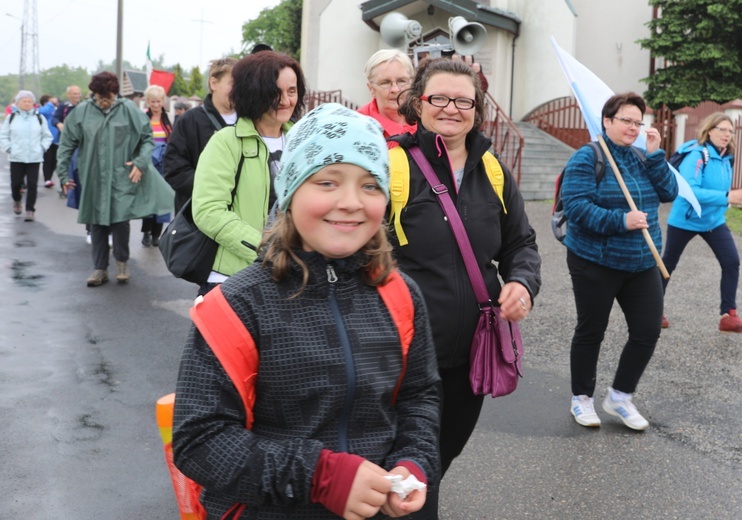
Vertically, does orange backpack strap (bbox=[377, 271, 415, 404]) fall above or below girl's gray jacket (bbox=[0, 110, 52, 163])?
below

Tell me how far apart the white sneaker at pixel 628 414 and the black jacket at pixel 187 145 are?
9.66ft

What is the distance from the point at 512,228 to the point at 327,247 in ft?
4.93

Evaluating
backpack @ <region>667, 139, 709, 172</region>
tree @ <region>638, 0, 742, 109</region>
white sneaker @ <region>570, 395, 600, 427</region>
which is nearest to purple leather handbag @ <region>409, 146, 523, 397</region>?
white sneaker @ <region>570, 395, 600, 427</region>

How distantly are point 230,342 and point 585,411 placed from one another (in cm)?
357

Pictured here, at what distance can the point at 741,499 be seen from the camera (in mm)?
4031

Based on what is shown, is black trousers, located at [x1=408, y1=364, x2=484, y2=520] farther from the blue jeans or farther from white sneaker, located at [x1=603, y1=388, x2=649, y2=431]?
the blue jeans

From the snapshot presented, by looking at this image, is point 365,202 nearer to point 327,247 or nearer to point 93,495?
point 327,247

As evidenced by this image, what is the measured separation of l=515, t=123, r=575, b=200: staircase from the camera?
1788 cm

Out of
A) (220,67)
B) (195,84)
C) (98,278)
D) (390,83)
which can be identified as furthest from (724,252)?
(195,84)

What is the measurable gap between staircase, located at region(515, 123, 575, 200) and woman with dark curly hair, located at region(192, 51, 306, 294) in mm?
13691

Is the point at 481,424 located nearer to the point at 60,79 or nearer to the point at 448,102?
the point at 448,102

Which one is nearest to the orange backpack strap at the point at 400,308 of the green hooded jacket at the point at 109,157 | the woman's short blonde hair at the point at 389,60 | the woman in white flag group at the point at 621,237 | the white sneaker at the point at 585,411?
the woman's short blonde hair at the point at 389,60

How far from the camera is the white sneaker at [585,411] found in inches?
194

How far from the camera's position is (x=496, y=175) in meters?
3.25
